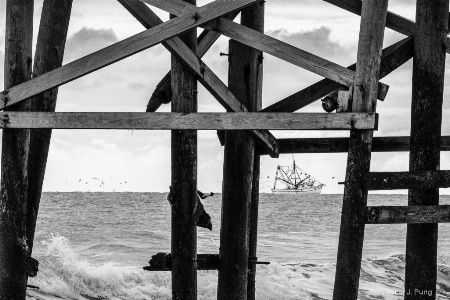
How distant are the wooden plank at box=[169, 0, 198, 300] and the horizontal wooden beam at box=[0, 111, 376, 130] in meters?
0.58

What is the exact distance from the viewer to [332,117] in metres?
6.32

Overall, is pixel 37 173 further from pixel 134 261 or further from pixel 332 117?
pixel 134 261

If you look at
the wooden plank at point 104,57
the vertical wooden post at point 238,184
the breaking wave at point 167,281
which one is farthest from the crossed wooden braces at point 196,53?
the breaking wave at point 167,281

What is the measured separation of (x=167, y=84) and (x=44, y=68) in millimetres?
954

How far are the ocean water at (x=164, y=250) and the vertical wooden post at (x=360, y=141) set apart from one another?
684 cm

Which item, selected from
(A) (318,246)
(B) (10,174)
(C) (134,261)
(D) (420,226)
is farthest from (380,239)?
(B) (10,174)

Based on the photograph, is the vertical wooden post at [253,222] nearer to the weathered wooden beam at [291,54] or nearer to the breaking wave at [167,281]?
the weathered wooden beam at [291,54]

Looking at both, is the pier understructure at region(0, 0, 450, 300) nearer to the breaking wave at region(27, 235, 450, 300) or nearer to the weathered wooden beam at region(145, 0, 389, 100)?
the weathered wooden beam at region(145, 0, 389, 100)

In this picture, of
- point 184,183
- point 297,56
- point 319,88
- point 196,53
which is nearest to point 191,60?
point 196,53

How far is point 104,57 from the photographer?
6410 mm

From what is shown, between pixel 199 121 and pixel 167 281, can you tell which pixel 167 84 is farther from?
pixel 167 281

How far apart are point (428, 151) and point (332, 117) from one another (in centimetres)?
137

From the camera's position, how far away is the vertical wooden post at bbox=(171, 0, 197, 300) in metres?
6.98

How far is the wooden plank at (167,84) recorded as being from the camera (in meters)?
7.31
